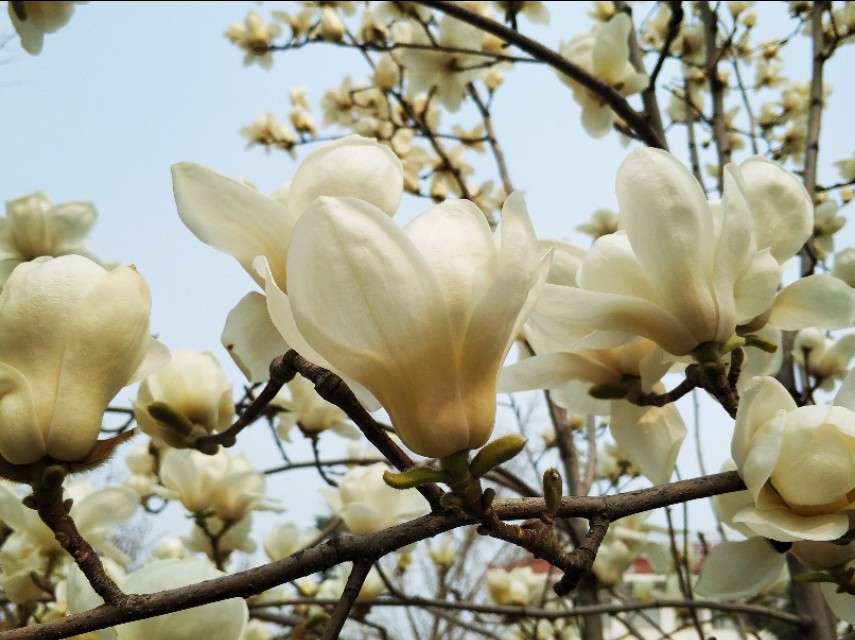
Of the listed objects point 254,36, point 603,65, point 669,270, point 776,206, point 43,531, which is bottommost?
point 43,531

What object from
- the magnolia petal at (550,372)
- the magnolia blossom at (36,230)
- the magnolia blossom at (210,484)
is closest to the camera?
the magnolia petal at (550,372)

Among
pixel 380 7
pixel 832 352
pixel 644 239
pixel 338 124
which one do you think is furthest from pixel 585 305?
pixel 338 124

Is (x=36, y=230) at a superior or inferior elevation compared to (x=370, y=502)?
superior

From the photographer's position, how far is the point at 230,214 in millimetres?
515

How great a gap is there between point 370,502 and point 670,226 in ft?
3.75

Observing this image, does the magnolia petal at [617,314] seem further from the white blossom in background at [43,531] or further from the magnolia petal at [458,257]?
the white blossom in background at [43,531]

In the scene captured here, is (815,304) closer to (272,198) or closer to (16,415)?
(272,198)

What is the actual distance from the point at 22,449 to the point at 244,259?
19cm

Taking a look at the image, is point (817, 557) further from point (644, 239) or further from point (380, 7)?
point (380, 7)

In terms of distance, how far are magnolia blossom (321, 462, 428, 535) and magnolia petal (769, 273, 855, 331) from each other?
2.99 ft

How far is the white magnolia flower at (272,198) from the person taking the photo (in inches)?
20.1

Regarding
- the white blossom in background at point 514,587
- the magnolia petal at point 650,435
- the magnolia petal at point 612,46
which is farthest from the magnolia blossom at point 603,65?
the white blossom in background at point 514,587

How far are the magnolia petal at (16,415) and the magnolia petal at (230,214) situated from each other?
0.14m

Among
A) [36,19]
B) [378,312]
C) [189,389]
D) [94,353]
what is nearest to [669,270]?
[378,312]
